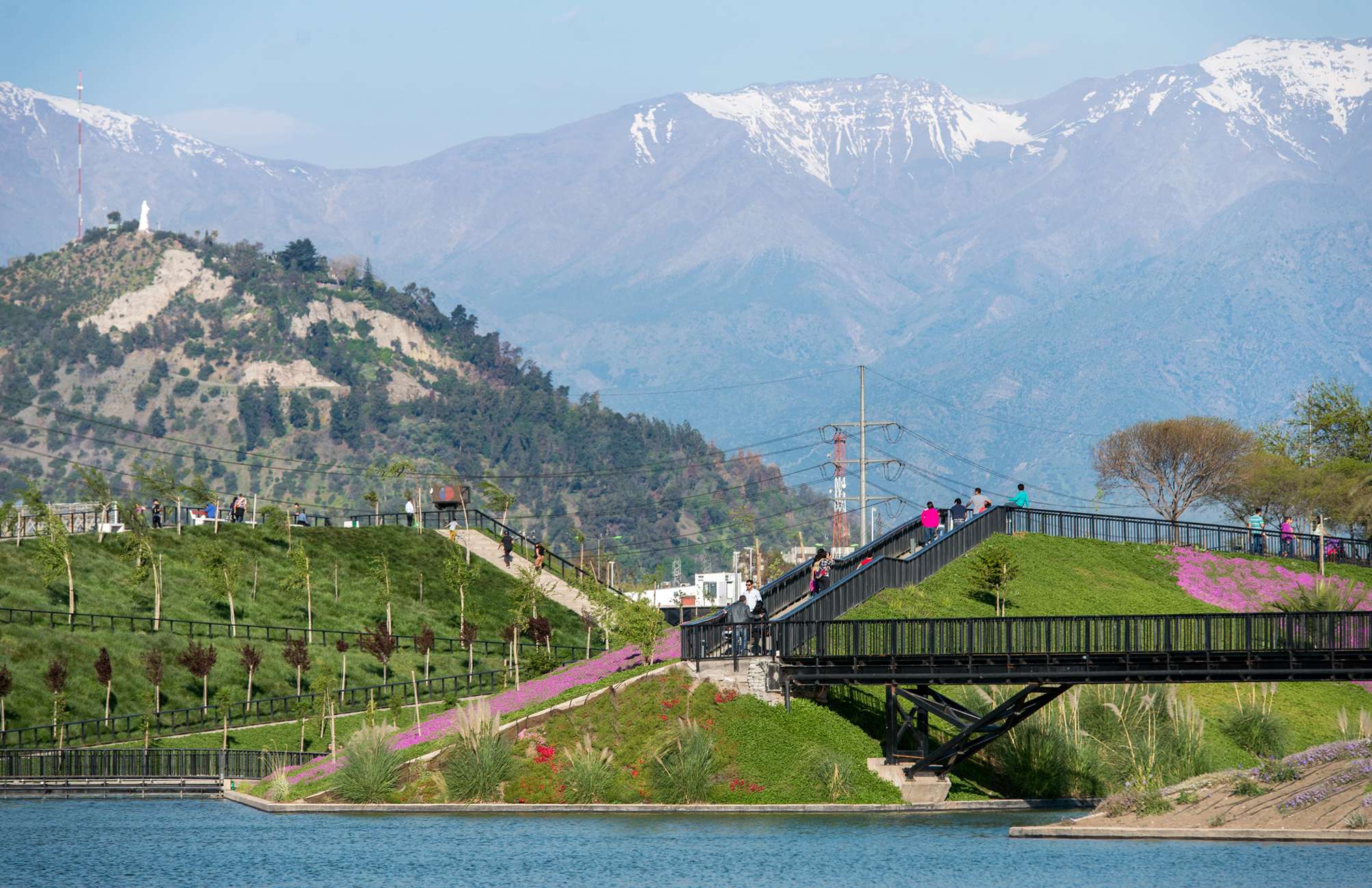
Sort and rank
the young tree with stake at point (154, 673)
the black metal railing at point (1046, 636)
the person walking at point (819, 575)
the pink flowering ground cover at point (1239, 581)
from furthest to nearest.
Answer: the pink flowering ground cover at point (1239, 581)
the young tree with stake at point (154, 673)
the person walking at point (819, 575)
the black metal railing at point (1046, 636)

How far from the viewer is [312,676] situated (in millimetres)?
69562

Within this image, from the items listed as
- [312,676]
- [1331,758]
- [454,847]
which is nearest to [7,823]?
[454,847]

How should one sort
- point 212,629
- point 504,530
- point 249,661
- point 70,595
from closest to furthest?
point 249,661, point 70,595, point 212,629, point 504,530

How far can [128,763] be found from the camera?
5656cm

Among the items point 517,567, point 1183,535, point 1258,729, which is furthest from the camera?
point 517,567

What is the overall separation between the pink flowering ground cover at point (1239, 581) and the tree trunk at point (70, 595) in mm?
40541

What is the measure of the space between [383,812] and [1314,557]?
46.6 metres

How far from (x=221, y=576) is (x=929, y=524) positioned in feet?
86.3

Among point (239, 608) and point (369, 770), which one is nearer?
point (369, 770)

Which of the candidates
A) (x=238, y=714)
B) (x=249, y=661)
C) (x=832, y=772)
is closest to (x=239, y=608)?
(x=249, y=661)

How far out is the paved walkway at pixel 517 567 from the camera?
87.8 meters

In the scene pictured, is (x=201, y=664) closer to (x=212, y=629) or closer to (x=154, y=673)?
(x=154, y=673)

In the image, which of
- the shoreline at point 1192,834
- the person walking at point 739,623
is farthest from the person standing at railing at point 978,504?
the shoreline at point 1192,834

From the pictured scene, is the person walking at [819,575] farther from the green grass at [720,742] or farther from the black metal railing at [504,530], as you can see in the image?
the black metal railing at [504,530]
